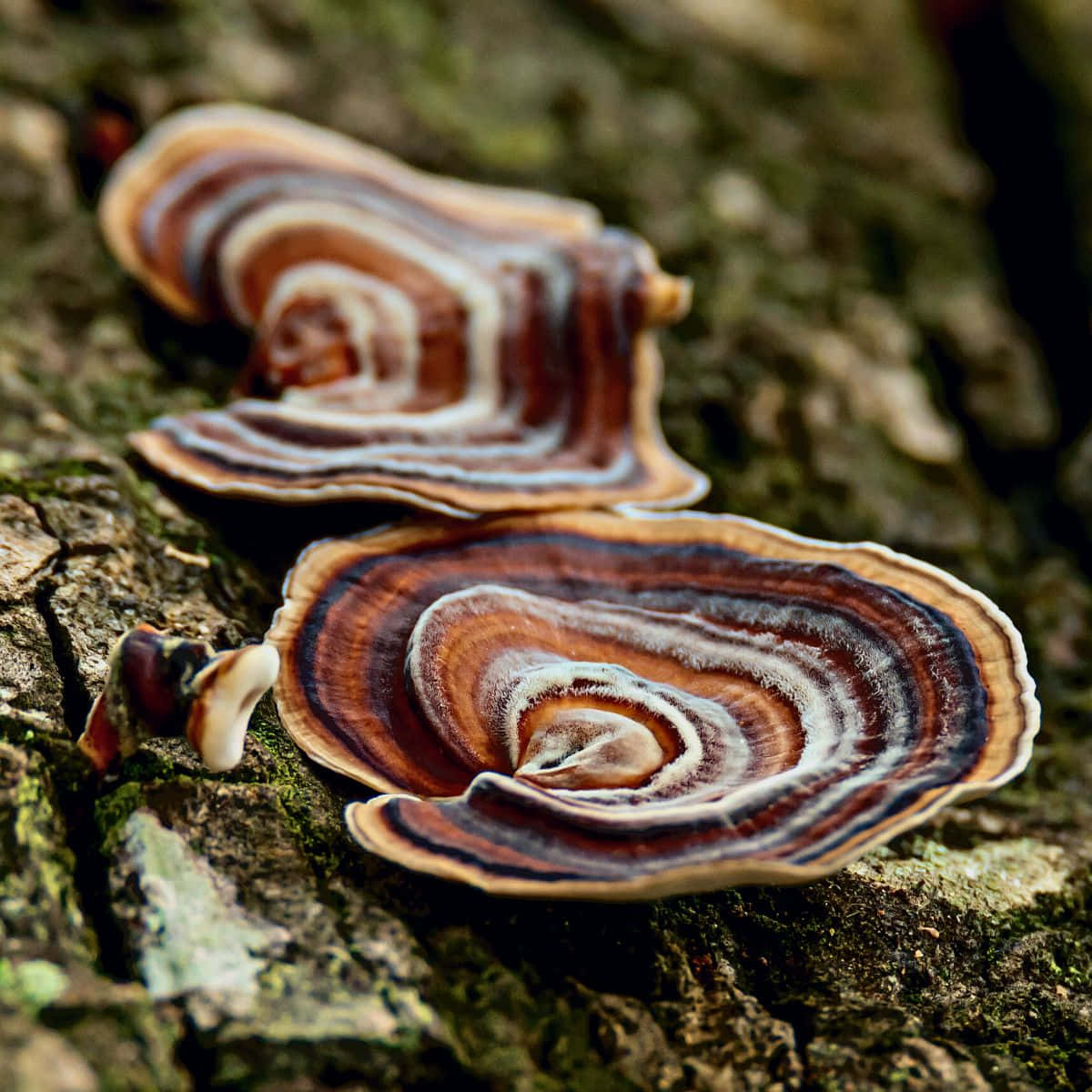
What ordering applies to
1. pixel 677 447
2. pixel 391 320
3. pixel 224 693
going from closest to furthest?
pixel 224 693 < pixel 391 320 < pixel 677 447

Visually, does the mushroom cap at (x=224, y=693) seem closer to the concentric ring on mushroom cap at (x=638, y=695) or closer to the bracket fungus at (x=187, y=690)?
the bracket fungus at (x=187, y=690)

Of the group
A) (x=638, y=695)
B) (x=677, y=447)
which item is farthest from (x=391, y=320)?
(x=638, y=695)

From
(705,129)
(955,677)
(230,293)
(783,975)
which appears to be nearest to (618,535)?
(955,677)

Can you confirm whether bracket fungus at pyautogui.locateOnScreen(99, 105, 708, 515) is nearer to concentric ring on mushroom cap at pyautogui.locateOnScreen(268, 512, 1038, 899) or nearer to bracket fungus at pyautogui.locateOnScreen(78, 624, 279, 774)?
concentric ring on mushroom cap at pyautogui.locateOnScreen(268, 512, 1038, 899)

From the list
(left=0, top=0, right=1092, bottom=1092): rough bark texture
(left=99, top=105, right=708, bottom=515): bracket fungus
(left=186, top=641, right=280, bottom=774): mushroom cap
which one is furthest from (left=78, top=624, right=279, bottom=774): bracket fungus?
(left=99, top=105, right=708, bottom=515): bracket fungus

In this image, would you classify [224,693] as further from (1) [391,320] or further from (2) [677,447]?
(2) [677,447]

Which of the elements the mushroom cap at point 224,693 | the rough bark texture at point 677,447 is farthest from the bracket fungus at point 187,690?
the rough bark texture at point 677,447
